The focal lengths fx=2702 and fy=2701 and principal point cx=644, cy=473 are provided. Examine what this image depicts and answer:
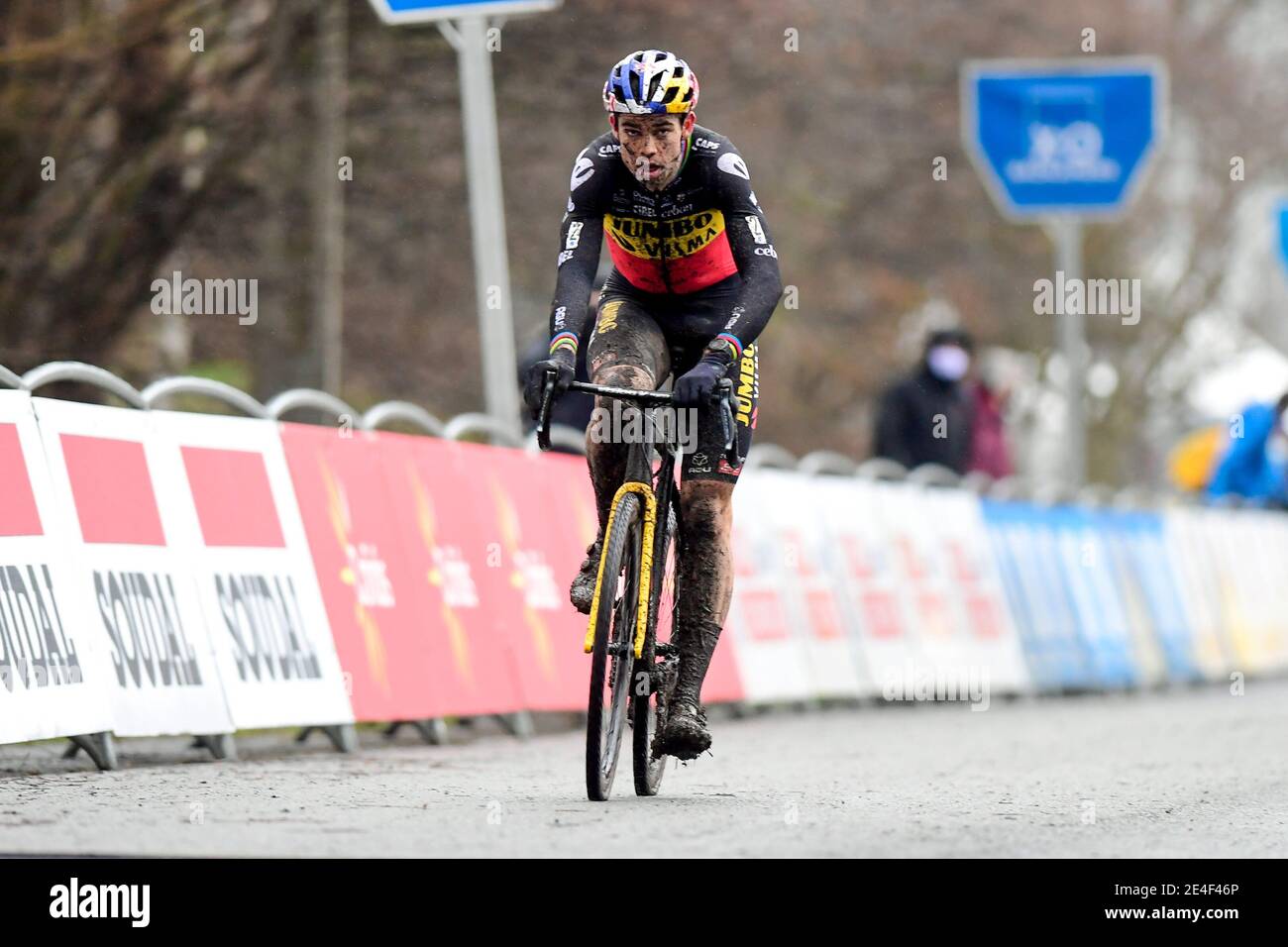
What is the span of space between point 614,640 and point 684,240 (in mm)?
A: 1320

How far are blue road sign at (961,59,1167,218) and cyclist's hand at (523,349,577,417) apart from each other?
39.8 ft

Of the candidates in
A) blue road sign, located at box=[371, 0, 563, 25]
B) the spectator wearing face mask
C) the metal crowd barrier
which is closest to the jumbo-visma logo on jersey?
the metal crowd barrier

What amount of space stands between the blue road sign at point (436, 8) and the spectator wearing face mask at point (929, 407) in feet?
22.0

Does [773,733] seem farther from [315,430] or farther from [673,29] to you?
[673,29]

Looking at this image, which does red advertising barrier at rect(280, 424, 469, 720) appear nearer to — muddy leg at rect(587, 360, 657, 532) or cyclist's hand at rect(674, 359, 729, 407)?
muddy leg at rect(587, 360, 657, 532)

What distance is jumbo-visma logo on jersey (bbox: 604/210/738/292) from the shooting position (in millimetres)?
8633

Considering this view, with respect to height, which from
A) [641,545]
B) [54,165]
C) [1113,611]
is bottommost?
[1113,611]

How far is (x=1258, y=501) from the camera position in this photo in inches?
952

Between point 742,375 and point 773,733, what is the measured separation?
5076mm

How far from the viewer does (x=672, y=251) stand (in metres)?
8.69
